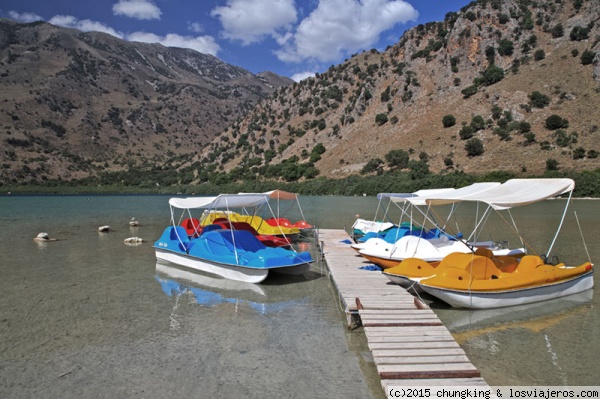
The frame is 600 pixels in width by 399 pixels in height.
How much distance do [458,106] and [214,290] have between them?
74.0 m

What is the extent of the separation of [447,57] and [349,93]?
27.7m

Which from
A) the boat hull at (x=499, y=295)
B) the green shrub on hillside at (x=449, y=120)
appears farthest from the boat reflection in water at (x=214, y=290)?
the green shrub on hillside at (x=449, y=120)

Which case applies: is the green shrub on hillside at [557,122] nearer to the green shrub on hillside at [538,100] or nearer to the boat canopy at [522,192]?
the green shrub on hillside at [538,100]

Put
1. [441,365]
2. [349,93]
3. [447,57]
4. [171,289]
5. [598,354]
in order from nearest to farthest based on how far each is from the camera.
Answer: [441,365]
[598,354]
[171,289]
[447,57]
[349,93]

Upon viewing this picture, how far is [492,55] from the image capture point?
268 ft

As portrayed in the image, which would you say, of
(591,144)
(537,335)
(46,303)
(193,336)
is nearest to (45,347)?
(193,336)

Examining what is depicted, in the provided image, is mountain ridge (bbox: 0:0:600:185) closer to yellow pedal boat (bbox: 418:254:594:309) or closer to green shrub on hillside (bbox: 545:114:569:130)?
green shrub on hillside (bbox: 545:114:569:130)

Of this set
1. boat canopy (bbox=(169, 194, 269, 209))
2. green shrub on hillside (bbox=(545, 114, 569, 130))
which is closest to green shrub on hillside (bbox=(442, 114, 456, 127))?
green shrub on hillside (bbox=(545, 114, 569, 130))

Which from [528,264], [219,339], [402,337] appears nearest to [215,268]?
[219,339]

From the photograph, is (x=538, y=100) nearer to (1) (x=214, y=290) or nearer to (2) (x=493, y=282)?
(2) (x=493, y=282)

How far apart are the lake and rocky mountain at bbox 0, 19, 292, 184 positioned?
322ft

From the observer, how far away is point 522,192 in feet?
40.9

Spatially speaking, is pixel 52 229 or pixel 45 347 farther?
pixel 52 229

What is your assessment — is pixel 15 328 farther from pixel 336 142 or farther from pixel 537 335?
pixel 336 142
